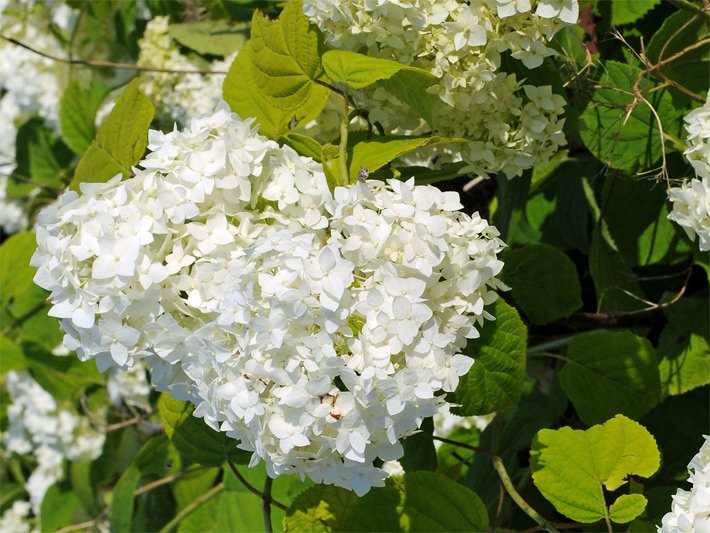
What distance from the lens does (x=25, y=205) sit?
8.65 ft

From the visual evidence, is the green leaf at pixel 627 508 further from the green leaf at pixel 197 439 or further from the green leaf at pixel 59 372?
the green leaf at pixel 59 372

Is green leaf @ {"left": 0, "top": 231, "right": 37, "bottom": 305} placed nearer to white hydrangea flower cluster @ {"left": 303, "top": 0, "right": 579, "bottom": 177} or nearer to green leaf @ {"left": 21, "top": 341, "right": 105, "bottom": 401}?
green leaf @ {"left": 21, "top": 341, "right": 105, "bottom": 401}

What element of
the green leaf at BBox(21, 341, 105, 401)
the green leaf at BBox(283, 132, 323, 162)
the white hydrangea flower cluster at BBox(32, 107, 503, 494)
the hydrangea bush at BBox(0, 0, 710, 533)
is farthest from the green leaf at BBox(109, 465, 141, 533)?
the green leaf at BBox(283, 132, 323, 162)

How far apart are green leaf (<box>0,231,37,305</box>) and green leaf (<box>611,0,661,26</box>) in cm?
122

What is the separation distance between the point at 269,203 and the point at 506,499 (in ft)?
1.80

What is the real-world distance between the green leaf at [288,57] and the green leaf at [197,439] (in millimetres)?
400

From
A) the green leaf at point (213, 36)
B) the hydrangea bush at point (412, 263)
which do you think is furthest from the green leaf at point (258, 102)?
the green leaf at point (213, 36)

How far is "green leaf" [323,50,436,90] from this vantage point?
0.87 m

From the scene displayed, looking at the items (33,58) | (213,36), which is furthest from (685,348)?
(33,58)

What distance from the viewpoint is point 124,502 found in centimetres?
156

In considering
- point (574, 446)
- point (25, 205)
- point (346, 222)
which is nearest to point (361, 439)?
point (346, 222)

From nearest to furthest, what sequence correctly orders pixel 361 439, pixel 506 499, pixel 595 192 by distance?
pixel 361 439, pixel 506 499, pixel 595 192

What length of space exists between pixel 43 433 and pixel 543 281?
1476 millimetres

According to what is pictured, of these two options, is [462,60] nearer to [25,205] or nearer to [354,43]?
[354,43]
